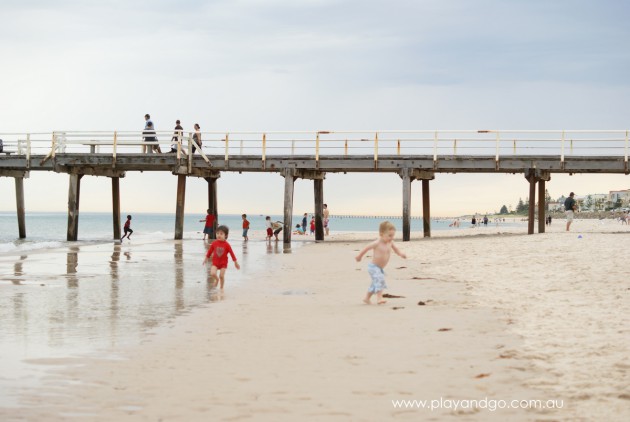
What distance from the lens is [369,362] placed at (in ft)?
20.5

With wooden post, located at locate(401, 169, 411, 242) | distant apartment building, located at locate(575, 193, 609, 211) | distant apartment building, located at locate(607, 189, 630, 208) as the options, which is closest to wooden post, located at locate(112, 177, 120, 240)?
wooden post, located at locate(401, 169, 411, 242)

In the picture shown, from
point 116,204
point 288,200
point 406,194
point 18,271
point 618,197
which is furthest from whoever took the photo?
point 618,197

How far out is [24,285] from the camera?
1288 centimetres

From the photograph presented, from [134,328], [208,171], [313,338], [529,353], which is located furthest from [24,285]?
[208,171]

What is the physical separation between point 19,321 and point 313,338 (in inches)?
153

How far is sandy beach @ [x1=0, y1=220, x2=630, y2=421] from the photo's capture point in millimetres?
4934

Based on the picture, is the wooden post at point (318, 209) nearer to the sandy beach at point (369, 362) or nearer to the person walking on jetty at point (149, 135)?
the person walking on jetty at point (149, 135)

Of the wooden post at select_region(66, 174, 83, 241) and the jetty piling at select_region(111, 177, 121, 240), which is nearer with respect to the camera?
the wooden post at select_region(66, 174, 83, 241)

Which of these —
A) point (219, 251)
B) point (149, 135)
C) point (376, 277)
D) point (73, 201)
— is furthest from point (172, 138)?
point (376, 277)

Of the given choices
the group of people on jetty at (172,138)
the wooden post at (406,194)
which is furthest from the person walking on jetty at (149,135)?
the wooden post at (406,194)

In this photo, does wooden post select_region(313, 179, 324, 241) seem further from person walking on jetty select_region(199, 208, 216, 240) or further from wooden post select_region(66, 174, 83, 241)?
wooden post select_region(66, 174, 83, 241)

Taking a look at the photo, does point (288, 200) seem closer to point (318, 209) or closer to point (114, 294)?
point (318, 209)

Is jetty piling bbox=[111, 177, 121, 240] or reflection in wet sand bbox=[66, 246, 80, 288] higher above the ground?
jetty piling bbox=[111, 177, 121, 240]

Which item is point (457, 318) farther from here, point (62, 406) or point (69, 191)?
point (69, 191)
